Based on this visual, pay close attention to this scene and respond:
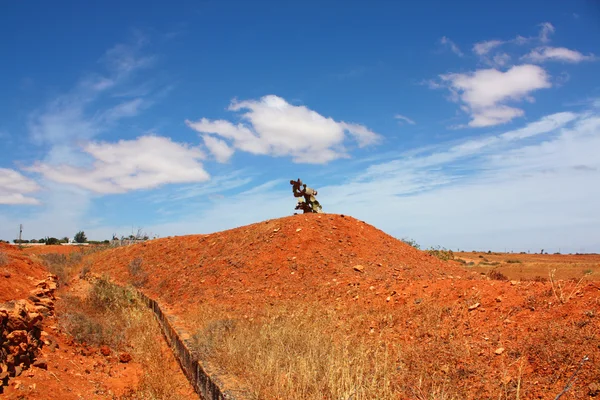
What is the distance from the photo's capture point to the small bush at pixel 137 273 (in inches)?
553

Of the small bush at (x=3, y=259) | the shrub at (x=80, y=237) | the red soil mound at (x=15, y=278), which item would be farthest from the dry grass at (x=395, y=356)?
the shrub at (x=80, y=237)

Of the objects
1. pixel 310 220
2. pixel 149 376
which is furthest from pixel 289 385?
pixel 310 220

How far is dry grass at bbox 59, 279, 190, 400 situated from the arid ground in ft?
0.12

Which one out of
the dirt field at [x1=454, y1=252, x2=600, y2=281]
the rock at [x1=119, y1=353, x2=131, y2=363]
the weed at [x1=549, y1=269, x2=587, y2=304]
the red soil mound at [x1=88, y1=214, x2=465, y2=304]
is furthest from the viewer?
the dirt field at [x1=454, y1=252, x2=600, y2=281]

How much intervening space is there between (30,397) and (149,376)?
5.14 feet

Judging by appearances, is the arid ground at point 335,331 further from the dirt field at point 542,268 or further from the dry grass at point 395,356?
the dirt field at point 542,268

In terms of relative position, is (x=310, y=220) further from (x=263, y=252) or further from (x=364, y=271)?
(x=364, y=271)

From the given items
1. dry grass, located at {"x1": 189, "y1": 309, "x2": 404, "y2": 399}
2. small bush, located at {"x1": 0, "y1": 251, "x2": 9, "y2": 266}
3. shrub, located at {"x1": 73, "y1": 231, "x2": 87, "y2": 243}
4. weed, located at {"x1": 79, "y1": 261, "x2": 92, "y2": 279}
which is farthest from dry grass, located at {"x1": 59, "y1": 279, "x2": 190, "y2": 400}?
shrub, located at {"x1": 73, "y1": 231, "x2": 87, "y2": 243}

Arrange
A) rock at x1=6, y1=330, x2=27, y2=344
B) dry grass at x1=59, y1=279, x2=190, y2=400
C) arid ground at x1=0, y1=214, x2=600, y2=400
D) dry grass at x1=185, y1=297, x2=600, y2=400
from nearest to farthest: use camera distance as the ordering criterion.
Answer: dry grass at x1=185, y1=297, x2=600, y2=400 < arid ground at x1=0, y1=214, x2=600, y2=400 < rock at x1=6, y1=330, x2=27, y2=344 < dry grass at x1=59, y1=279, x2=190, y2=400

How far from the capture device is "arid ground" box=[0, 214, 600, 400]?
4363 mm

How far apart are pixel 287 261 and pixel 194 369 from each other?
Result: 222 inches

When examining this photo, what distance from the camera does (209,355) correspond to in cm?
593

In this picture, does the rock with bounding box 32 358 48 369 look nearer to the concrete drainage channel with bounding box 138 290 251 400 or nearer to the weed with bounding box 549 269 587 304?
the concrete drainage channel with bounding box 138 290 251 400

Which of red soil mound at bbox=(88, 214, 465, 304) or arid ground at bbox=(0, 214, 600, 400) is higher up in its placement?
red soil mound at bbox=(88, 214, 465, 304)
